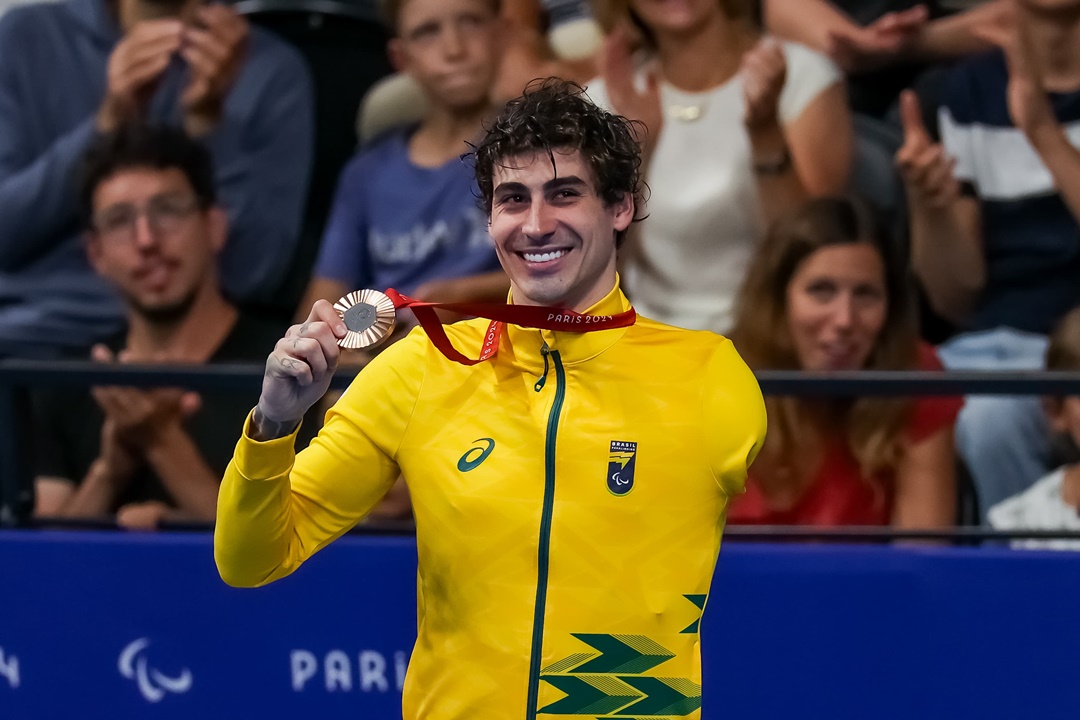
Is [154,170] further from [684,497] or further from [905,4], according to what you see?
[684,497]

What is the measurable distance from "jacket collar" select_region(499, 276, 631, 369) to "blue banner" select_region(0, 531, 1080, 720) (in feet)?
4.30

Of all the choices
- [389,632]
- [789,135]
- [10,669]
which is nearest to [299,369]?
[389,632]

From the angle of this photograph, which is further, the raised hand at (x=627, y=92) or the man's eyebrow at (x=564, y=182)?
the raised hand at (x=627, y=92)

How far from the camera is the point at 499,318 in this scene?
2154 millimetres

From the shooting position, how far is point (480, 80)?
4422mm

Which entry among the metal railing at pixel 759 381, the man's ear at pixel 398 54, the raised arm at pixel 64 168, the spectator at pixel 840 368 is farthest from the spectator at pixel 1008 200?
the raised arm at pixel 64 168

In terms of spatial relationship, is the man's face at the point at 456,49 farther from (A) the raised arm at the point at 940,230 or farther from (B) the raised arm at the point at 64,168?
(A) the raised arm at the point at 940,230

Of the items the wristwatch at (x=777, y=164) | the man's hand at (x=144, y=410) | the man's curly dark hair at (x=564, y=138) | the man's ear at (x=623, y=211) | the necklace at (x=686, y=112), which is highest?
the necklace at (x=686, y=112)

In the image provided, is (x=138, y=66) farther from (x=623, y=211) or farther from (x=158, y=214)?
(x=623, y=211)

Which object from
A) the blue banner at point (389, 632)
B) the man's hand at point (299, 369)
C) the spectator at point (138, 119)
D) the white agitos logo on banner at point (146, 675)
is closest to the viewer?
the man's hand at point (299, 369)

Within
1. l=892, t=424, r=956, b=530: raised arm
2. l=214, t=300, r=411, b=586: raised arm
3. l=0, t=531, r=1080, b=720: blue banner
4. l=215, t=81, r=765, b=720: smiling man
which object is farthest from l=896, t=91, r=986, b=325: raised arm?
l=214, t=300, r=411, b=586: raised arm

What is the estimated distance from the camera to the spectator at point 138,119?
15.3ft

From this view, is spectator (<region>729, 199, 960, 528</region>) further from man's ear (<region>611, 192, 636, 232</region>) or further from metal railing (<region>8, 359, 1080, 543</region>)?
man's ear (<region>611, 192, 636, 232</region>)

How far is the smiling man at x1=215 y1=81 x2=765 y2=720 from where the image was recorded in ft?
6.95
